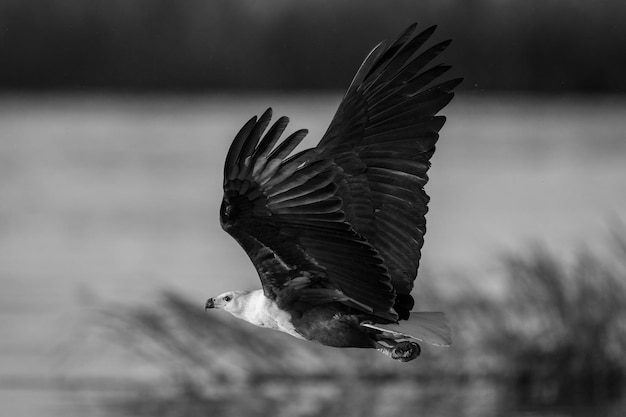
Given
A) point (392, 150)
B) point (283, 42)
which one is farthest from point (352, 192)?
point (283, 42)

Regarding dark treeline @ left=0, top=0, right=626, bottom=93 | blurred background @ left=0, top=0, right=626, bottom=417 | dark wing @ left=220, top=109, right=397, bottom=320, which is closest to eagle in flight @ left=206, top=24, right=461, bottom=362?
dark wing @ left=220, top=109, right=397, bottom=320

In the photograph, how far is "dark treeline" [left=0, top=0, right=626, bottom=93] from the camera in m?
23.2

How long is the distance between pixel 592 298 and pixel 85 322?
3.43 meters

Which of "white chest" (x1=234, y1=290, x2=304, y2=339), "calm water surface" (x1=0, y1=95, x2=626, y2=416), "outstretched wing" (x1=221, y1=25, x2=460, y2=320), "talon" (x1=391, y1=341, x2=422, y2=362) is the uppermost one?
"calm water surface" (x1=0, y1=95, x2=626, y2=416)

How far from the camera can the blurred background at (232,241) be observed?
1016 centimetres

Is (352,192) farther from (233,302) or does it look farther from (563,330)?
(563,330)

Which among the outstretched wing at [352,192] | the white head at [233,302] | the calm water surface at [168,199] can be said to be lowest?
the white head at [233,302]

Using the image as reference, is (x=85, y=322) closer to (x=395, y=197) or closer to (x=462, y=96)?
(x=395, y=197)

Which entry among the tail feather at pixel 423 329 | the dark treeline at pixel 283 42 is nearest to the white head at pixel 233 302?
the tail feather at pixel 423 329

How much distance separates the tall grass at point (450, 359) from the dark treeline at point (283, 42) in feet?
37.3

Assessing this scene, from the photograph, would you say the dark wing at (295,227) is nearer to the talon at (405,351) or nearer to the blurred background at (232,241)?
the talon at (405,351)

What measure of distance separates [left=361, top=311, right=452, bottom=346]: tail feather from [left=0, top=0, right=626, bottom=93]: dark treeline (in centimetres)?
1546

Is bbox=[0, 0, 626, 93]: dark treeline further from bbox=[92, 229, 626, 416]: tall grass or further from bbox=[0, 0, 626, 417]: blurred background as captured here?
bbox=[92, 229, 626, 416]: tall grass

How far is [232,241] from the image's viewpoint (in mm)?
18094
